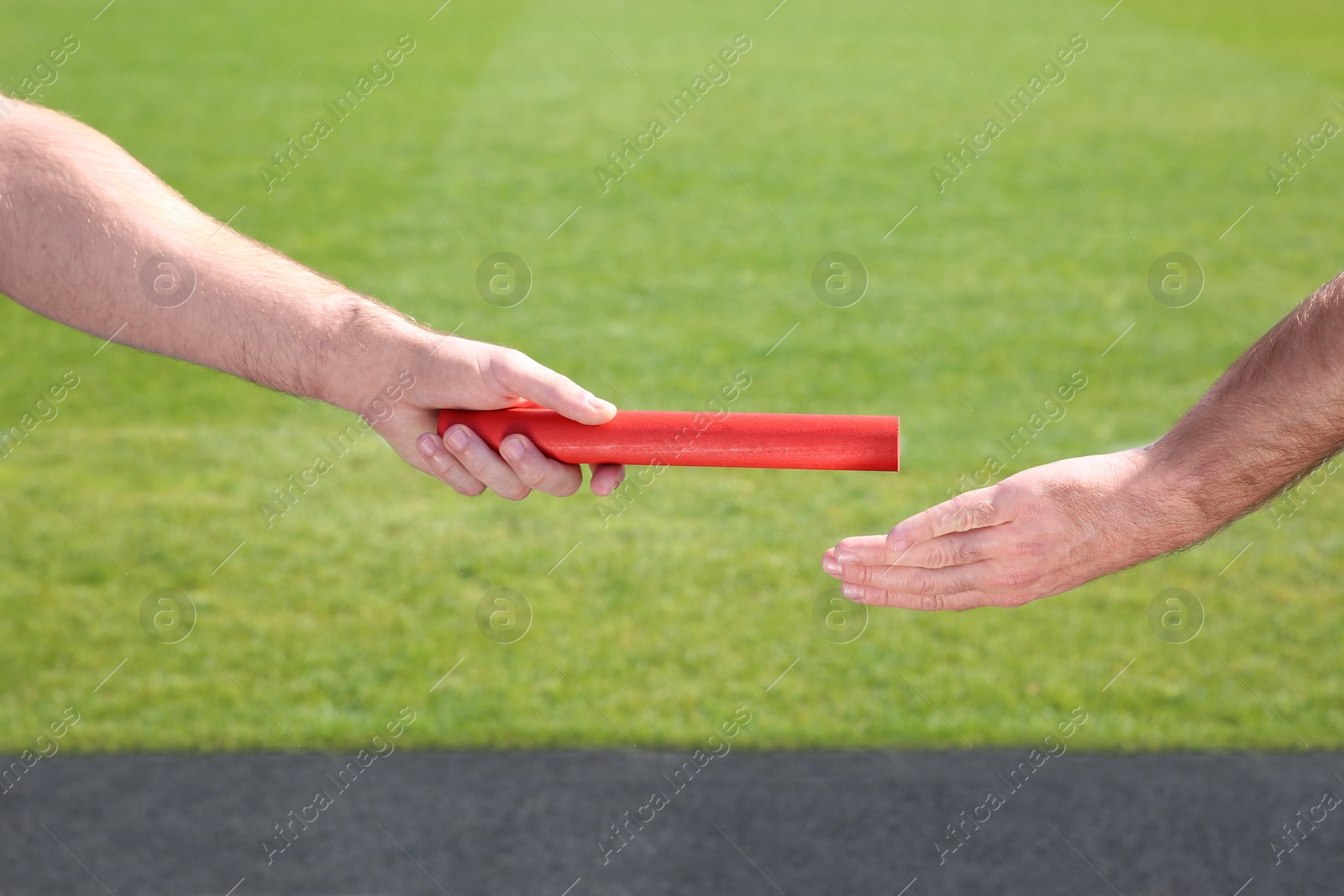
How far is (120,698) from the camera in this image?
459 centimetres

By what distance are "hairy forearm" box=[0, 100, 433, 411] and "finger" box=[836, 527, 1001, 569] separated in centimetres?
100

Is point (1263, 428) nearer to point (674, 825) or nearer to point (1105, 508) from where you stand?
point (1105, 508)

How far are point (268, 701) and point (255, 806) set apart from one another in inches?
24.5

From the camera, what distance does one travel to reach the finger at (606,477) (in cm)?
257

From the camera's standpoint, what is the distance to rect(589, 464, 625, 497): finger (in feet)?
8.43

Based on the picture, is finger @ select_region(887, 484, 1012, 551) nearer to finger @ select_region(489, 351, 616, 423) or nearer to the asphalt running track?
finger @ select_region(489, 351, 616, 423)

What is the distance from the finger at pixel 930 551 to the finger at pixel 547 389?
1.93ft

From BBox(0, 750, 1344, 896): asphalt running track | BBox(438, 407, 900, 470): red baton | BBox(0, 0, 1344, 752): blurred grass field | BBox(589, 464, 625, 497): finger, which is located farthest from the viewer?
BBox(0, 0, 1344, 752): blurred grass field

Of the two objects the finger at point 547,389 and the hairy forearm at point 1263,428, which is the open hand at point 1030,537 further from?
the finger at point 547,389

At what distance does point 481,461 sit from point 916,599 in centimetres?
96

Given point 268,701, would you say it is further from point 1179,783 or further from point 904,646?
point 1179,783

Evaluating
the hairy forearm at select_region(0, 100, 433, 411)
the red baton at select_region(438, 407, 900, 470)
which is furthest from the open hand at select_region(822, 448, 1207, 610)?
the hairy forearm at select_region(0, 100, 433, 411)

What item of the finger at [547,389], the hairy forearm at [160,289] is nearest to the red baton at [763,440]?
the finger at [547,389]

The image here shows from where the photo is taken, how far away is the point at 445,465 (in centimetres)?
254
